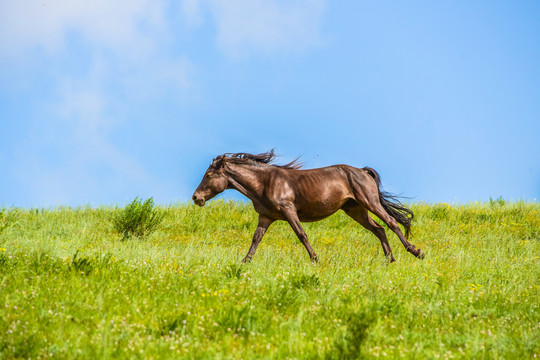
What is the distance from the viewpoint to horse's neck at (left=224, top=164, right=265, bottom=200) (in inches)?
369

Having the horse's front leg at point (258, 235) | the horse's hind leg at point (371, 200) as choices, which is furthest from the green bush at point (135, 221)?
the horse's hind leg at point (371, 200)

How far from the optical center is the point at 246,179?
371 inches

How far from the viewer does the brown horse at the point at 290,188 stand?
919 cm

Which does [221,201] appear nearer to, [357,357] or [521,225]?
[521,225]

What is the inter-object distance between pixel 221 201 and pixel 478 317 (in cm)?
1142

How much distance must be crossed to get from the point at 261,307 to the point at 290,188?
4021mm

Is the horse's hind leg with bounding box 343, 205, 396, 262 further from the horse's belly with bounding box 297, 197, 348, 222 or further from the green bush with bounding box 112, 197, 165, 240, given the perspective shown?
the green bush with bounding box 112, 197, 165, 240

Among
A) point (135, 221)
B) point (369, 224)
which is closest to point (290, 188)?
point (369, 224)

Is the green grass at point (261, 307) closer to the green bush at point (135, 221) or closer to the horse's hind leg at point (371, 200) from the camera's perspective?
the horse's hind leg at point (371, 200)

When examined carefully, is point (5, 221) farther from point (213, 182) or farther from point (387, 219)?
point (387, 219)

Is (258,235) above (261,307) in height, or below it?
above

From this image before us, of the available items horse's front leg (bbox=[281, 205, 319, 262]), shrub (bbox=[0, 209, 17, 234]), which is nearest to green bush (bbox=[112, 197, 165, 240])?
shrub (bbox=[0, 209, 17, 234])

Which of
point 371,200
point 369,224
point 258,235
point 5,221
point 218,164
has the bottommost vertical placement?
point 258,235

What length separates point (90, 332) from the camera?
186 inches
